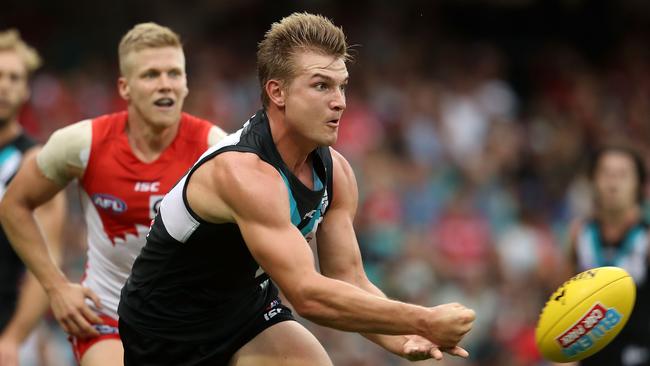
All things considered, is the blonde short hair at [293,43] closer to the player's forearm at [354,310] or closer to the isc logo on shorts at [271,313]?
the player's forearm at [354,310]

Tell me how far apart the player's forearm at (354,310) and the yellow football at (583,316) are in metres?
1.32

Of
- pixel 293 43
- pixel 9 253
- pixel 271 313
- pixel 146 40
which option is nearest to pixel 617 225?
pixel 271 313

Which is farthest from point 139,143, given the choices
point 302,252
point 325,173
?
point 302,252

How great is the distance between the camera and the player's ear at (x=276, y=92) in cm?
518

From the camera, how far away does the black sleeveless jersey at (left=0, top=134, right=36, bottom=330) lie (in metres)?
7.55

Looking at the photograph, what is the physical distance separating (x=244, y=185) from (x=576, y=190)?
9.19 meters

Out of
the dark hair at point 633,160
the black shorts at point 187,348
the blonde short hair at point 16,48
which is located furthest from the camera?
the dark hair at point 633,160

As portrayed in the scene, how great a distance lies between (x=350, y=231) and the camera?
5.69m

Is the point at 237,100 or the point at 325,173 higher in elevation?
the point at 237,100

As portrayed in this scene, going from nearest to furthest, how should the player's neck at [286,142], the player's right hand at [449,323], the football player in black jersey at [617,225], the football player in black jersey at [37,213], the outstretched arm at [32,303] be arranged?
the player's right hand at [449,323]
the player's neck at [286,142]
the outstretched arm at [32,303]
the football player in black jersey at [37,213]
the football player in black jersey at [617,225]

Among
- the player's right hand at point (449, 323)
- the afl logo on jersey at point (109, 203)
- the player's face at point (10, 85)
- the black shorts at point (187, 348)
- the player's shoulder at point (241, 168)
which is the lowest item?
the black shorts at point (187, 348)

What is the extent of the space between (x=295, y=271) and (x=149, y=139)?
1.97 meters

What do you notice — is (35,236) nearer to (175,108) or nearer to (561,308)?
(175,108)

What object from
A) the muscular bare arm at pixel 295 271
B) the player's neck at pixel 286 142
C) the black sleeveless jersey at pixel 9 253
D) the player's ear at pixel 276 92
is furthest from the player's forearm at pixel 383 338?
the black sleeveless jersey at pixel 9 253
